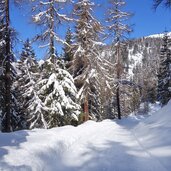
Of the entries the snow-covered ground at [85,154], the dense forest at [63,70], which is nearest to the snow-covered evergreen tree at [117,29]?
the dense forest at [63,70]

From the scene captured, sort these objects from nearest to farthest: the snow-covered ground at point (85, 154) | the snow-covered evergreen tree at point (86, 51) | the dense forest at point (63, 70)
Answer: the snow-covered ground at point (85, 154) → the dense forest at point (63, 70) → the snow-covered evergreen tree at point (86, 51)

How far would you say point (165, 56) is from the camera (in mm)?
46781

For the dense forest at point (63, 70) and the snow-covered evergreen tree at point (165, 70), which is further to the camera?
the snow-covered evergreen tree at point (165, 70)

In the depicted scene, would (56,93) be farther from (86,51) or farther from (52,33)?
(86,51)

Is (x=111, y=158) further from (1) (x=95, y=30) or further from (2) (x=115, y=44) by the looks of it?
(2) (x=115, y=44)

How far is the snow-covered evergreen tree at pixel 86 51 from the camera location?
2797cm

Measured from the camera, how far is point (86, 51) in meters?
28.2

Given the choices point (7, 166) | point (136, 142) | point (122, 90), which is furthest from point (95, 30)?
point (7, 166)

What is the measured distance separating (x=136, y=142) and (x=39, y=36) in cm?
1366

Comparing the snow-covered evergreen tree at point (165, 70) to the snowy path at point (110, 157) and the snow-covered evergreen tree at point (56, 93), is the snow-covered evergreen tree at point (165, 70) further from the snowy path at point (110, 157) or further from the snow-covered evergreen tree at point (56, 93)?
the snowy path at point (110, 157)

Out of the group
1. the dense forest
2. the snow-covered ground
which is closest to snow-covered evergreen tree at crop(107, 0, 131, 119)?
the dense forest

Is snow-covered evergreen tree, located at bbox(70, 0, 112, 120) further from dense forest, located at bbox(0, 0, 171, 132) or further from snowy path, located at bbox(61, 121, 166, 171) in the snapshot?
snowy path, located at bbox(61, 121, 166, 171)

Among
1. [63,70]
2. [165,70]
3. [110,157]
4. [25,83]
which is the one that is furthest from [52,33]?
[165,70]

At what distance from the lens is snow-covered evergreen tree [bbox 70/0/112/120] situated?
27969 mm
